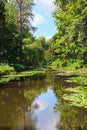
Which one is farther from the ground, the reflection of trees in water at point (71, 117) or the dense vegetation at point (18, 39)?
the dense vegetation at point (18, 39)

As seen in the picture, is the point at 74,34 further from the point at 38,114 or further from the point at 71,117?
the point at 71,117

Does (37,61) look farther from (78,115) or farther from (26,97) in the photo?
(78,115)

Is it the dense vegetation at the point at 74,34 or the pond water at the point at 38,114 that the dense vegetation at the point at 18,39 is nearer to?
the dense vegetation at the point at 74,34

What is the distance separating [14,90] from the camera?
825 inches

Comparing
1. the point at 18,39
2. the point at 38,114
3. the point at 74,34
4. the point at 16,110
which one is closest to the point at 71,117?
the point at 38,114

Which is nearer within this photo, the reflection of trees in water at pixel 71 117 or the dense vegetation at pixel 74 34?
the reflection of trees in water at pixel 71 117

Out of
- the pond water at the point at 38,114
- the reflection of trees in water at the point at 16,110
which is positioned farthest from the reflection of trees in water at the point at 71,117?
the reflection of trees in water at the point at 16,110

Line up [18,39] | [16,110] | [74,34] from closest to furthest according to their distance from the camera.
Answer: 1. [16,110]
2. [74,34]
3. [18,39]

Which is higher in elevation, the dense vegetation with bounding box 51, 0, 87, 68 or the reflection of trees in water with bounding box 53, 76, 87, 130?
the dense vegetation with bounding box 51, 0, 87, 68

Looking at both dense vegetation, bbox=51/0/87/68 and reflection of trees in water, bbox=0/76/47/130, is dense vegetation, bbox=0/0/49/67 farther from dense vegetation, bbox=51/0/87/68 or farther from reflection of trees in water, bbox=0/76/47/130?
reflection of trees in water, bbox=0/76/47/130

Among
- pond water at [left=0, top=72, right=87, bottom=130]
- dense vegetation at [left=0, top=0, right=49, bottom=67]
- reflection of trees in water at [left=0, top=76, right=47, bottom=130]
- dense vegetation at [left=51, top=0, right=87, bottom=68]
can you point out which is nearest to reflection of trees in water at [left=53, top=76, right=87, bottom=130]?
pond water at [left=0, top=72, right=87, bottom=130]

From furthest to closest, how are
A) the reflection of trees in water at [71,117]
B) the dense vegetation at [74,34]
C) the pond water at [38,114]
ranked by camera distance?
1. the dense vegetation at [74,34]
2. the pond water at [38,114]
3. the reflection of trees in water at [71,117]

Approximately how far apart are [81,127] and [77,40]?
15.4 metres

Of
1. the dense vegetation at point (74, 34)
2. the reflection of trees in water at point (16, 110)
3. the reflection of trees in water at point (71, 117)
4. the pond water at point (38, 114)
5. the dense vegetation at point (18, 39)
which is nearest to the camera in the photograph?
the reflection of trees in water at point (71, 117)
